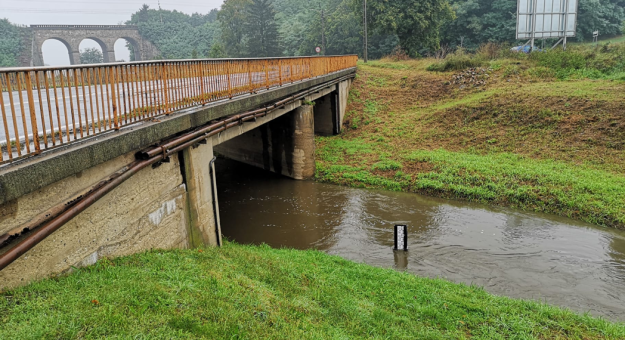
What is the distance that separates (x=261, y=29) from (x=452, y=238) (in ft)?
164

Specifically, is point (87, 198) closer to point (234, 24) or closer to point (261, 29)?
point (261, 29)

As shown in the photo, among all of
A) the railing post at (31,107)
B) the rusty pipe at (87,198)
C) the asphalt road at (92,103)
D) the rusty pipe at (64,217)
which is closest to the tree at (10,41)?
the asphalt road at (92,103)

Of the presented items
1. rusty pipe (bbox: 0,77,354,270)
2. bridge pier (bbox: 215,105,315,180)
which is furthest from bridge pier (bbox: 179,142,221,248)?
bridge pier (bbox: 215,105,315,180)

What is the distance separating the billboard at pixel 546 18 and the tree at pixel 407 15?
1032 centimetres

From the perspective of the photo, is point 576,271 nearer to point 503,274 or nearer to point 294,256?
point 503,274

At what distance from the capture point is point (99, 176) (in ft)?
17.3

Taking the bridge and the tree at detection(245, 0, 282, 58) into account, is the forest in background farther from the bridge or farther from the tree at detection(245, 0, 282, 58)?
the bridge

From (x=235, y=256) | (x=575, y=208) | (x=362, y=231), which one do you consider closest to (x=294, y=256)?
(x=235, y=256)

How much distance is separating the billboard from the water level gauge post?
2061 centimetres

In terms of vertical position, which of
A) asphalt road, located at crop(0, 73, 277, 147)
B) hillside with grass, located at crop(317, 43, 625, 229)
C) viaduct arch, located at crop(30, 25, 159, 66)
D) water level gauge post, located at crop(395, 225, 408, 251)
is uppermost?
viaduct arch, located at crop(30, 25, 159, 66)

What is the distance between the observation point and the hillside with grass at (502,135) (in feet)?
40.9

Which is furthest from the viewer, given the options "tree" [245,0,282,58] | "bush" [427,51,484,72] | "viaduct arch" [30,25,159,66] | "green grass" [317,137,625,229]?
"viaduct arch" [30,25,159,66]

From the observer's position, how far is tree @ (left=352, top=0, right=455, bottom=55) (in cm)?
3388

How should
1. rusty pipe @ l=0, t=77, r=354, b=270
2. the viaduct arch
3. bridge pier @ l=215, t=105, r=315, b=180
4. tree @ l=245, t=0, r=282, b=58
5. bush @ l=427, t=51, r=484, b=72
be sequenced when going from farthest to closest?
the viaduct arch, tree @ l=245, t=0, r=282, b=58, bush @ l=427, t=51, r=484, b=72, bridge pier @ l=215, t=105, r=315, b=180, rusty pipe @ l=0, t=77, r=354, b=270
